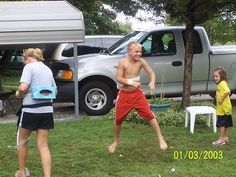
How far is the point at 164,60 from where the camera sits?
1048 cm

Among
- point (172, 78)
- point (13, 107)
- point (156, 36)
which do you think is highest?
point (156, 36)

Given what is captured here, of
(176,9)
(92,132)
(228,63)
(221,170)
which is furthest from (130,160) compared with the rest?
(228,63)

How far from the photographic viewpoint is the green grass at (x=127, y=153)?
5965 mm

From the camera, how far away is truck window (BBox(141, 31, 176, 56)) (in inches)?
412

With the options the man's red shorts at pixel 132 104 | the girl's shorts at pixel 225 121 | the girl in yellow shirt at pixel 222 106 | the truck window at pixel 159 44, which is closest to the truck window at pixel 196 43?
the truck window at pixel 159 44

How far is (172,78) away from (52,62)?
2.68m

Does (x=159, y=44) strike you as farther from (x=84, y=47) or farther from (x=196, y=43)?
(x=84, y=47)

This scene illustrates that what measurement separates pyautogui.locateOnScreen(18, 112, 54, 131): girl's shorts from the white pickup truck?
474 centimetres

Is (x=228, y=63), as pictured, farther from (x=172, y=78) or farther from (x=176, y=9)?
(x=176, y=9)

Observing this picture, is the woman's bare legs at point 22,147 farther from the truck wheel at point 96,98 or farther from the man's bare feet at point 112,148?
the truck wheel at point 96,98

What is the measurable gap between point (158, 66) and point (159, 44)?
0.50 metres

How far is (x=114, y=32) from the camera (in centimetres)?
3144
